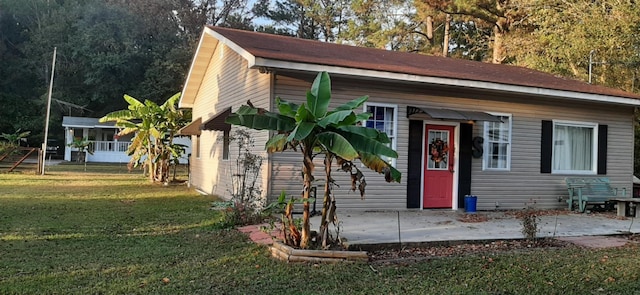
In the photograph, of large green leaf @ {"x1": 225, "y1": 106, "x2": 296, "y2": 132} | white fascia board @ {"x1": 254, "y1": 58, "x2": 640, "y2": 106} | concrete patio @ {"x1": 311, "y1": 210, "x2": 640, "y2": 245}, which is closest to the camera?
large green leaf @ {"x1": 225, "y1": 106, "x2": 296, "y2": 132}

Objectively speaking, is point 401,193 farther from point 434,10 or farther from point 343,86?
point 434,10

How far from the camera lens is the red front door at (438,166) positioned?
1087 cm

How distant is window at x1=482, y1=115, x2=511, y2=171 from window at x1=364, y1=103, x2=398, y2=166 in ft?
8.00

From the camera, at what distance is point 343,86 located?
9898mm

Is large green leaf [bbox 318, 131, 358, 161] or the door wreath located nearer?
large green leaf [bbox 318, 131, 358, 161]

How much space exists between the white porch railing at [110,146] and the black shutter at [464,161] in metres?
27.0

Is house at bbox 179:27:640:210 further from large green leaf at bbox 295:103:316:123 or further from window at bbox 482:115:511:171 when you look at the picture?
large green leaf at bbox 295:103:316:123

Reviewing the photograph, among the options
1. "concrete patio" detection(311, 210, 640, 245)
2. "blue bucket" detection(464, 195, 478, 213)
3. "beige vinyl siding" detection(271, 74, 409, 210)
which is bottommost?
"concrete patio" detection(311, 210, 640, 245)

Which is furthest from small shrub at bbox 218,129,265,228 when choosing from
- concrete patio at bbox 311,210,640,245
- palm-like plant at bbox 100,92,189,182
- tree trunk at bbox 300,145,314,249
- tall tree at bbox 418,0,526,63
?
tall tree at bbox 418,0,526,63

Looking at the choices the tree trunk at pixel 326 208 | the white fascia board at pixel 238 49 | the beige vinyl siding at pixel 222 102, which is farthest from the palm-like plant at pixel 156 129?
the tree trunk at pixel 326 208

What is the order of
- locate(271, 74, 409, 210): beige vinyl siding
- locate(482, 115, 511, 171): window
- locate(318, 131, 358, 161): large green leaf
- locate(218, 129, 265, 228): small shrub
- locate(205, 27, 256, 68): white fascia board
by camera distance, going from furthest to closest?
locate(482, 115, 511, 171): window, locate(271, 74, 409, 210): beige vinyl siding, locate(205, 27, 256, 68): white fascia board, locate(218, 129, 265, 228): small shrub, locate(318, 131, 358, 161): large green leaf

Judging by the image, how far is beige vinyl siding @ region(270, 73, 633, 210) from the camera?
31.9 feet

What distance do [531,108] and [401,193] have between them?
405 cm

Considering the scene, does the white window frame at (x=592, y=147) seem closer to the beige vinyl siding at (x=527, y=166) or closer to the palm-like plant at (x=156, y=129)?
the beige vinyl siding at (x=527, y=166)
